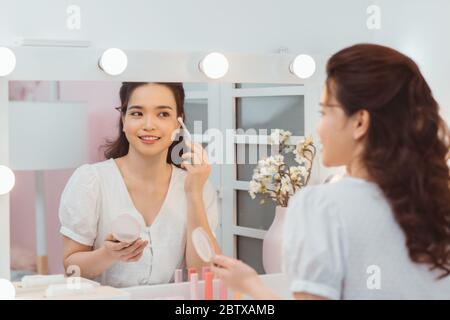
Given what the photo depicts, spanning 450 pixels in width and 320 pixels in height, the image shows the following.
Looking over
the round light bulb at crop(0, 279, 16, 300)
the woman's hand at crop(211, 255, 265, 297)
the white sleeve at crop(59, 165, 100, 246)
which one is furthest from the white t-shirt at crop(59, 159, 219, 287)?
the woman's hand at crop(211, 255, 265, 297)

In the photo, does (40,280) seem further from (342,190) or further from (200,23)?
(200,23)

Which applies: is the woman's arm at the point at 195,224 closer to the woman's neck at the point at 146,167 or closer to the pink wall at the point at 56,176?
the woman's neck at the point at 146,167

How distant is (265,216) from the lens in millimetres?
1418

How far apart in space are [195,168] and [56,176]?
0.82ft

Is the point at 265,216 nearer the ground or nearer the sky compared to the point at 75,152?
nearer the ground

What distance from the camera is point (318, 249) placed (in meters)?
0.84

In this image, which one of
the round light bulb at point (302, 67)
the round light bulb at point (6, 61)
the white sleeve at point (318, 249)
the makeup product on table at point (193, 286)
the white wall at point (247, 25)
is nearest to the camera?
the white sleeve at point (318, 249)

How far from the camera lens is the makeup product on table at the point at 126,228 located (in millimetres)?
1272

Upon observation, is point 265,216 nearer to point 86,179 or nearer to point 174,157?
point 174,157

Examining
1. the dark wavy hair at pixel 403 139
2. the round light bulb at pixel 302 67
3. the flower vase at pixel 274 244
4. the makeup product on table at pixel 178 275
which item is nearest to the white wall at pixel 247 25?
the round light bulb at pixel 302 67
